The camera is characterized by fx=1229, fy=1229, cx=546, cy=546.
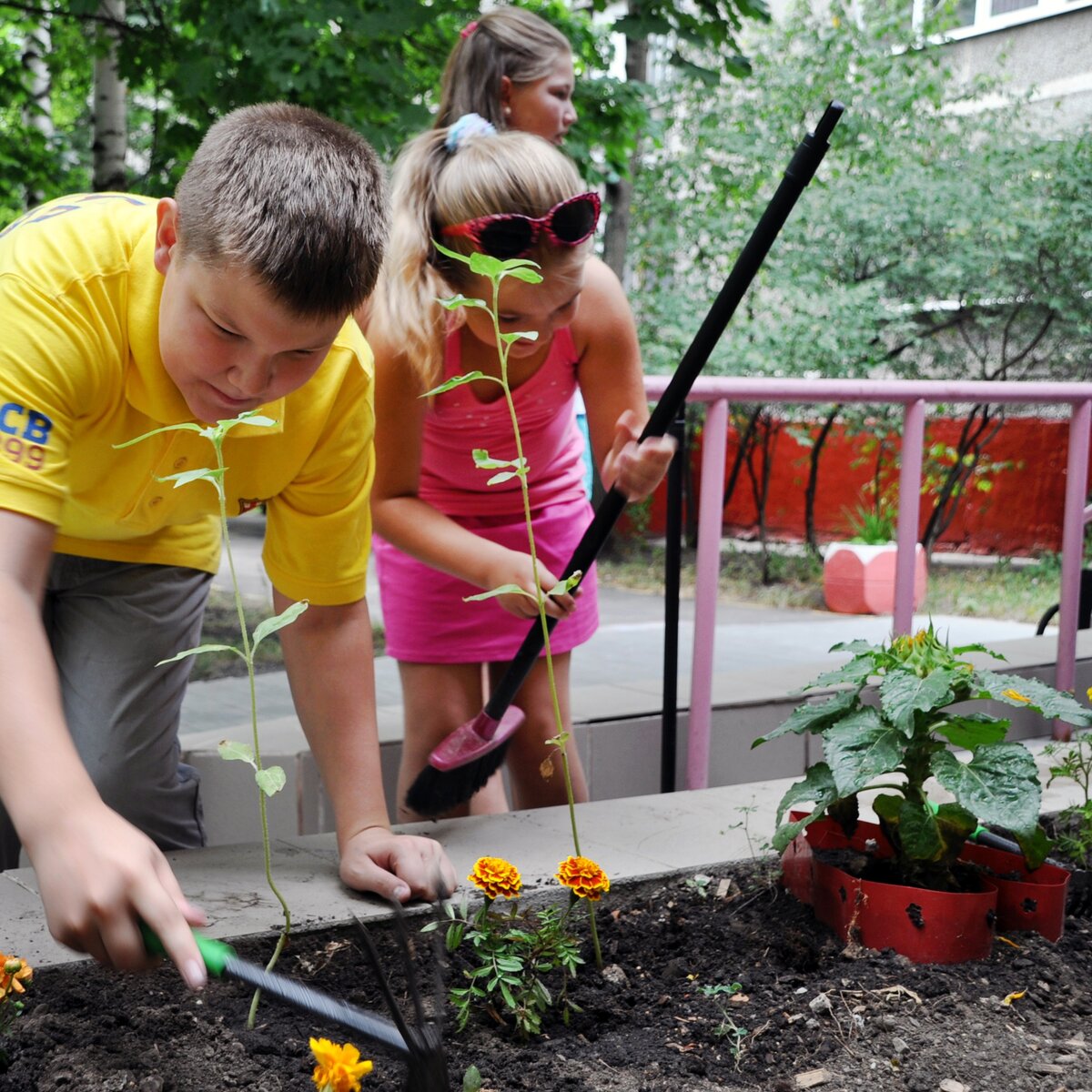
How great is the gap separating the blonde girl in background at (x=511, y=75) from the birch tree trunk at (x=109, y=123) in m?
3.97

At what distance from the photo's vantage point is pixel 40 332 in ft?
4.46

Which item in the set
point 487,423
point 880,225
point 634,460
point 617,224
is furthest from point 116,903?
point 617,224

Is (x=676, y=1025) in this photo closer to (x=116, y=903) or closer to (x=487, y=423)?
(x=116, y=903)

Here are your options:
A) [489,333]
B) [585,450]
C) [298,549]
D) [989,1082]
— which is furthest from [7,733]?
[585,450]

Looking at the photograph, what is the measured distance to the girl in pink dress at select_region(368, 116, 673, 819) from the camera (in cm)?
204

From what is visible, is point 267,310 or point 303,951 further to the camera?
point 303,951

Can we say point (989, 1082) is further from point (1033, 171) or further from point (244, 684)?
point (1033, 171)

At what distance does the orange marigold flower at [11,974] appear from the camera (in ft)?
4.05

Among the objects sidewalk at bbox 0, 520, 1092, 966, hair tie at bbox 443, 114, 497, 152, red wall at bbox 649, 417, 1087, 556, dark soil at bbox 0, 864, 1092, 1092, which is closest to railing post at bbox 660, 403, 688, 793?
sidewalk at bbox 0, 520, 1092, 966

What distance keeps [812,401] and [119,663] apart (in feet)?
5.14

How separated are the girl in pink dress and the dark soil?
1.48ft

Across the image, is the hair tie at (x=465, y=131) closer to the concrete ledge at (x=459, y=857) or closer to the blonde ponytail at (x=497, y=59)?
the blonde ponytail at (x=497, y=59)

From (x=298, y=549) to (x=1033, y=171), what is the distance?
7.97 m

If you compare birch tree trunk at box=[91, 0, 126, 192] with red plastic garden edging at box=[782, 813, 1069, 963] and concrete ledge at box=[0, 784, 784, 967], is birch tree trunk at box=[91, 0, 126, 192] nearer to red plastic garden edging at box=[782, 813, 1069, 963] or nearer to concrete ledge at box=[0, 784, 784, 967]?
concrete ledge at box=[0, 784, 784, 967]
